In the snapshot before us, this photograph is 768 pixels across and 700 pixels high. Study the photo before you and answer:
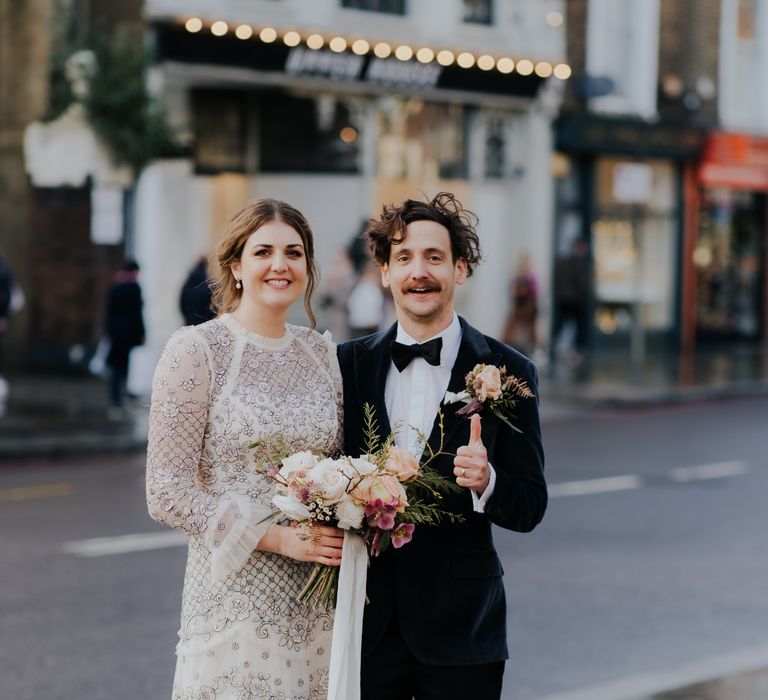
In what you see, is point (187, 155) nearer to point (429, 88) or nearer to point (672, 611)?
point (429, 88)

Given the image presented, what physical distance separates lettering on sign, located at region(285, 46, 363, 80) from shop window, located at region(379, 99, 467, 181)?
135 centimetres

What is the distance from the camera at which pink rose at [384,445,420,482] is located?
3.53 meters

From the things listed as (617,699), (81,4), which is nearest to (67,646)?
(617,699)

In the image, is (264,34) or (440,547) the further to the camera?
(264,34)

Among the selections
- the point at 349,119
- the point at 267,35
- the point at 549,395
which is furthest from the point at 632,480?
the point at 349,119

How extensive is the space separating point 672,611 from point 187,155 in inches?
515

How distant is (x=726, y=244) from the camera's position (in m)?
30.4

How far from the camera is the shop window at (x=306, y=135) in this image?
22578mm

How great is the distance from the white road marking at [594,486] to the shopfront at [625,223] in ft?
41.5

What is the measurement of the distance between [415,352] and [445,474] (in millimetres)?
334

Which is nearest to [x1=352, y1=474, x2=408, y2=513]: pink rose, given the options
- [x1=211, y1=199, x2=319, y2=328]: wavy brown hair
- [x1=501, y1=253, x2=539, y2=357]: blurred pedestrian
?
[x1=211, y1=199, x2=319, y2=328]: wavy brown hair

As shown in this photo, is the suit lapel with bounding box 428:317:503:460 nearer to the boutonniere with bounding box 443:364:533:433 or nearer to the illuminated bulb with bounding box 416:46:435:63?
the boutonniere with bounding box 443:364:533:433

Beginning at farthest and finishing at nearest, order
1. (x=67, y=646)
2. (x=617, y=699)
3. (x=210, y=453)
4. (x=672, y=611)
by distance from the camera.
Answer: (x=672, y=611) → (x=67, y=646) → (x=617, y=699) → (x=210, y=453)

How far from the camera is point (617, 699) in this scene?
6047mm
